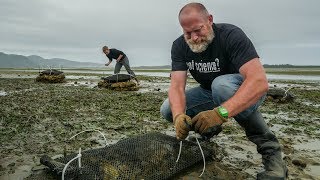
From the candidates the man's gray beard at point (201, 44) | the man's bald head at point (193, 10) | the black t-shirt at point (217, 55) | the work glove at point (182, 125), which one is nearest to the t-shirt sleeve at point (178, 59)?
the black t-shirt at point (217, 55)

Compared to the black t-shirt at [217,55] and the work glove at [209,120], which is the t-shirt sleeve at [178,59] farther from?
the work glove at [209,120]

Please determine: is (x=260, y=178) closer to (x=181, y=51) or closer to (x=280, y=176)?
(x=280, y=176)

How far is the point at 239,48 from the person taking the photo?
3729mm

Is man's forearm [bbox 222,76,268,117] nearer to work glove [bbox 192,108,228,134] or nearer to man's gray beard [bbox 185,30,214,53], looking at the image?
work glove [bbox 192,108,228,134]

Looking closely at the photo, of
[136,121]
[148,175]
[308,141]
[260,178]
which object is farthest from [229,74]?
[136,121]

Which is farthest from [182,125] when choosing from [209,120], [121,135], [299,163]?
[121,135]

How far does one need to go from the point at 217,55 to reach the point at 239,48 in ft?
1.11

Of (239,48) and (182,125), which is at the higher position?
(239,48)

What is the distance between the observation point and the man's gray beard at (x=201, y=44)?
392 cm

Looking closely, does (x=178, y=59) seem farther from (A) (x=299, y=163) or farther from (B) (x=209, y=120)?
(A) (x=299, y=163)

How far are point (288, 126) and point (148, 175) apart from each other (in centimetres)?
445

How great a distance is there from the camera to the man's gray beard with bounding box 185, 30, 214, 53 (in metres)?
3.92

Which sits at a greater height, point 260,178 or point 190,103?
point 190,103

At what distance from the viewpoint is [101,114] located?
790cm
